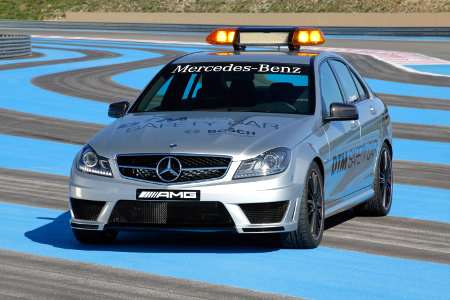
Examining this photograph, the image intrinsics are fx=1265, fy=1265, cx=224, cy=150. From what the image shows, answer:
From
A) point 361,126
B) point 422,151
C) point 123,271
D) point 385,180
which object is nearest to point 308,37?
point 361,126

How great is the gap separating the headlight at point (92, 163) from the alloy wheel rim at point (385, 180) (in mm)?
3165

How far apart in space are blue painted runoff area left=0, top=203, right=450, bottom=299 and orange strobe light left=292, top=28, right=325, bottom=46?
2.16 meters

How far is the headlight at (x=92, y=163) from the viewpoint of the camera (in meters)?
8.80

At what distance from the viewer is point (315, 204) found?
9.16 metres

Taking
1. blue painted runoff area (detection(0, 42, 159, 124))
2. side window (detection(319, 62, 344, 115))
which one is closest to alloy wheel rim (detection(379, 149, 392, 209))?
side window (detection(319, 62, 344, 115))

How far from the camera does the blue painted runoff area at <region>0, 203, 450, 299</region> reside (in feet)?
25.8

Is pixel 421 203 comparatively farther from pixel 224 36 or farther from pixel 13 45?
pixel 13 45

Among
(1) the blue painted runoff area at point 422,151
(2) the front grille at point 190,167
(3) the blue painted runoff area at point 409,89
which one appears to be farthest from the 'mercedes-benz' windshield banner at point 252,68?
(3) the blue painted runoff area at point 409,89

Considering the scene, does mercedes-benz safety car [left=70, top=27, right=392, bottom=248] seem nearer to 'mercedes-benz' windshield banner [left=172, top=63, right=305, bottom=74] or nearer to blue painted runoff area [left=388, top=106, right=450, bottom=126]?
'mercedes-benz' windshield banner [left=172, top=63, right=305, bottom=74]

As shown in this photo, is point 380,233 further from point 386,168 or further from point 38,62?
point 38,62

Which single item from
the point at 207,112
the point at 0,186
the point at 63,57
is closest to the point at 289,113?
the point at 207,112

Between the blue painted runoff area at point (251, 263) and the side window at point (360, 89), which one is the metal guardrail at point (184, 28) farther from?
the blue painted runoff area at point (251, 263)

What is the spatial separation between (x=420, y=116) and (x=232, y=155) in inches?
537

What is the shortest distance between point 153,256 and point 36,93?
654 inches
